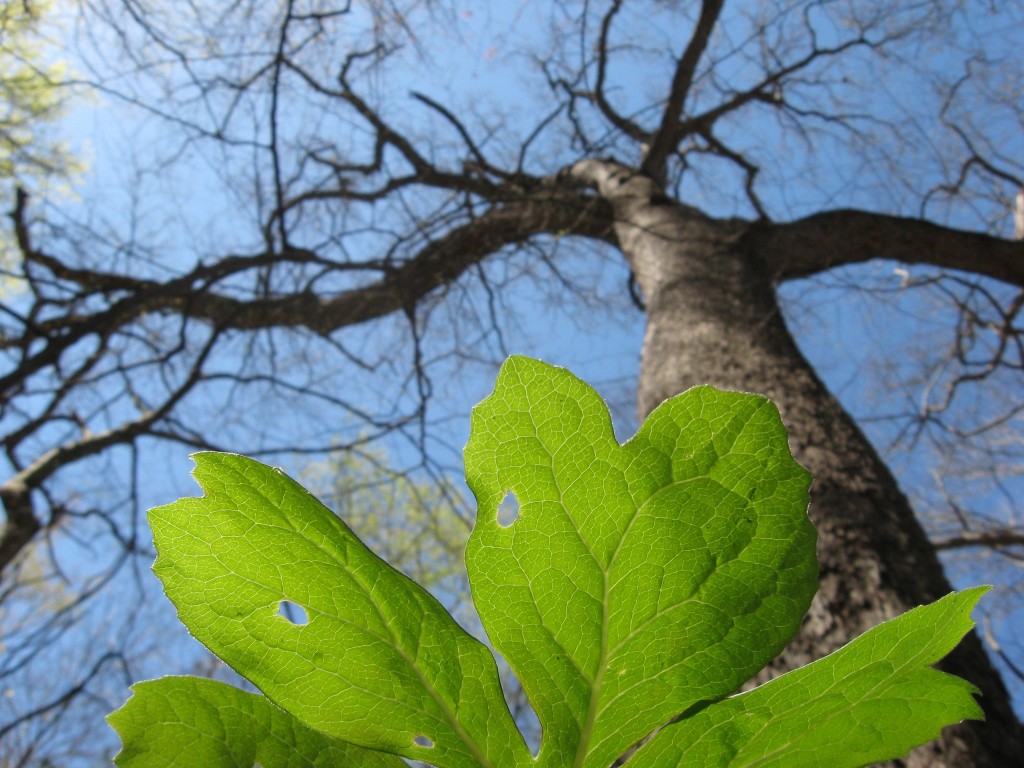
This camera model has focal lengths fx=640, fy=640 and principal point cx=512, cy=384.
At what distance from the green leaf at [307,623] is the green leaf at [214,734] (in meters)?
0.02

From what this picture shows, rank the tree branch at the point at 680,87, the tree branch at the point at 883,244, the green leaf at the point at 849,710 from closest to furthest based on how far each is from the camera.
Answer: the green leaf at the point at 849,710
the tree branch at the point at 883,244
the tree branch at the point at 680,87

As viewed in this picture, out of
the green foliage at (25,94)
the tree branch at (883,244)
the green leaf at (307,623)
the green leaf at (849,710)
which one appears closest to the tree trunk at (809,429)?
the tree branch at (883,244)

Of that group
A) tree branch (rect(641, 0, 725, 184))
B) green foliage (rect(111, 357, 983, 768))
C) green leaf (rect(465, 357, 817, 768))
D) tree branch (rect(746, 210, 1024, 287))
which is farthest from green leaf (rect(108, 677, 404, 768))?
tree branch (rect(641, 0, 725, 184))

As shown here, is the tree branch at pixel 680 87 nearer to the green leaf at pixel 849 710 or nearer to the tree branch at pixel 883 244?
the tree branch at pixel 883 244

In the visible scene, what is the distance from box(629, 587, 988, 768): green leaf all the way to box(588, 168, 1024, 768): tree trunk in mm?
714

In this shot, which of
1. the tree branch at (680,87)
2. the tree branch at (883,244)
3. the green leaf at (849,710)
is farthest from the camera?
the tree branch at (680,87)

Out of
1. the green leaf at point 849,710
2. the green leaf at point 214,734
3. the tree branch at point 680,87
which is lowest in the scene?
the green leaf at point 849,710

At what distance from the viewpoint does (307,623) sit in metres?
0.35

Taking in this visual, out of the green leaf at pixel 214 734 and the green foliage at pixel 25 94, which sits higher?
the green foliage at pixel 25 94

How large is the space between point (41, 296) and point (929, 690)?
4.07 metres

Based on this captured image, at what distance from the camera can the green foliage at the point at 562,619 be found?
34 centimetres

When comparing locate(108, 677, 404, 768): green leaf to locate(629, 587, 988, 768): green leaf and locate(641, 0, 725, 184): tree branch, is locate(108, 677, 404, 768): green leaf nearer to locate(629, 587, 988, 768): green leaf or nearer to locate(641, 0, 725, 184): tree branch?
locate(629, 587, 988, 768): green leaf

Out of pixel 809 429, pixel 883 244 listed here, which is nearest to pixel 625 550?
pixel 809 429

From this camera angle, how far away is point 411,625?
360mm
